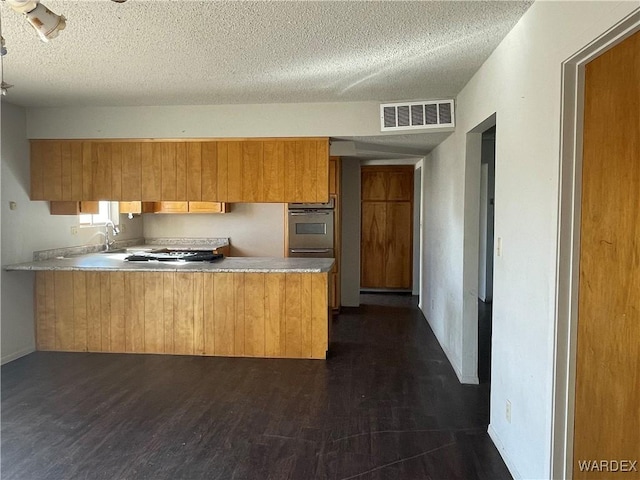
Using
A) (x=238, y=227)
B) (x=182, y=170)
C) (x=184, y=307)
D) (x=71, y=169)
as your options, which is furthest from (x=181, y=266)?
(x=238, y=227)

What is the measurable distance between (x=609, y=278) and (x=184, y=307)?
11.5ft

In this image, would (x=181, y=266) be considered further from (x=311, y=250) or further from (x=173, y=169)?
(x=311, y=250)

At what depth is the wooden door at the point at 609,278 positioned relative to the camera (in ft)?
5.54

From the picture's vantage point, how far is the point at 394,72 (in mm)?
3100

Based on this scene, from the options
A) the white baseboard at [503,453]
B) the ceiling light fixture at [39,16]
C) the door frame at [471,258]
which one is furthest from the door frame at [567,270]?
the ceiling light fixture at [39,16]

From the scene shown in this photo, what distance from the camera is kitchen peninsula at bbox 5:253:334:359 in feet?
13.3

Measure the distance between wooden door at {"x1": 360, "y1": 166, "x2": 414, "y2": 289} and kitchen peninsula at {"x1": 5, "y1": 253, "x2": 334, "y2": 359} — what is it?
3.48m

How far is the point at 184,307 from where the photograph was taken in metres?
4.16

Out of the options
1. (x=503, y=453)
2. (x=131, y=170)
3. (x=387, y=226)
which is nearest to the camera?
(x=503, y=453)

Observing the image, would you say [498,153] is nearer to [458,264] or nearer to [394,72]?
[394,72]

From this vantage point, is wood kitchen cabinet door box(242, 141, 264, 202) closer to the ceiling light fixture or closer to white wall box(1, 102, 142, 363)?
white wall box(1, 102, 142, 363)

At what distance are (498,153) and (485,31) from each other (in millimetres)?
697

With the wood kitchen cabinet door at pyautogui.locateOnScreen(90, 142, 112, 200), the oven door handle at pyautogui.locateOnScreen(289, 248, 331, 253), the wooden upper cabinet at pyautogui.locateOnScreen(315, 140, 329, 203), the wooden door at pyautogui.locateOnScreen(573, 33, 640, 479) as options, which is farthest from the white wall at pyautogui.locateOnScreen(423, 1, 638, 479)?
the wood kitchen cabinet door at pyautogui.locateOnScreen(90, 142, 112, 200)

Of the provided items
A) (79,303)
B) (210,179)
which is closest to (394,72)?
(210,179)
